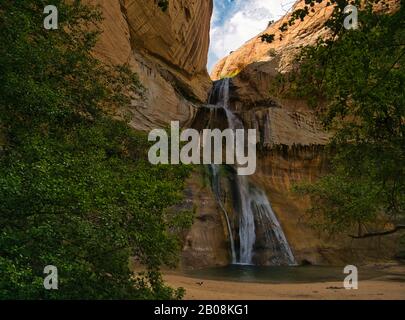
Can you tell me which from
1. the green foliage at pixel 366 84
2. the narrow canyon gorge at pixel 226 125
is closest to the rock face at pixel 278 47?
the narrow canyon gorge at pixel 226 125

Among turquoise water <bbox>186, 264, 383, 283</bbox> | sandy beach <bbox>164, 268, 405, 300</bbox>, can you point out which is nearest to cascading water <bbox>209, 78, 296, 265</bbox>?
turquoise water <bbox>186, 264, 383, 283</bbox>

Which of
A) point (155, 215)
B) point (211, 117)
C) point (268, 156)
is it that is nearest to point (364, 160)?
point (155, 215)

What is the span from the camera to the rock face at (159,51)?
85.8ft

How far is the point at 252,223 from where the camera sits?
85.3 feet

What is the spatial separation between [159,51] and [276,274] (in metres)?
19.5

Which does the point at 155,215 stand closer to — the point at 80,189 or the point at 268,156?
the point at 80,189

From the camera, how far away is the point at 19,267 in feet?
20.6

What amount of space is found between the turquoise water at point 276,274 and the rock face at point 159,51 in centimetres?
1015

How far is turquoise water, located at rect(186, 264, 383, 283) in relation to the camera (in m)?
17.5

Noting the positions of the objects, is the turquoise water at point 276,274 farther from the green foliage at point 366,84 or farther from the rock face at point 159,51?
the rock face at point 159,51

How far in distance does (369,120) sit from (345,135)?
1.86 m

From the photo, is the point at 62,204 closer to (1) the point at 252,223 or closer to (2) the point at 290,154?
(1) the point at 252,223

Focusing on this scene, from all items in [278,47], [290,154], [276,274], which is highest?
[278,47]

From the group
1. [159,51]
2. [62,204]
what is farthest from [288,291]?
[159,51]
